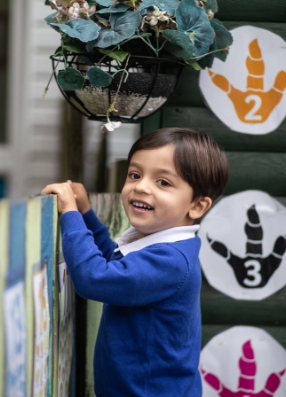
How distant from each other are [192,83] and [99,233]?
69 cm

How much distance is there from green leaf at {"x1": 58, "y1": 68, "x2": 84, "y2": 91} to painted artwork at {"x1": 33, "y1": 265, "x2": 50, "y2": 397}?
57 centimetres

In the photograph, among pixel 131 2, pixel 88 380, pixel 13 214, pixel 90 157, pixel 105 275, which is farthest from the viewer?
pixel 90 157

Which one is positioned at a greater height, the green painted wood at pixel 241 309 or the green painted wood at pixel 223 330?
the green painted wood at pixel 241 309

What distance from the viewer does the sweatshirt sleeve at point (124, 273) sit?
0.98 meters

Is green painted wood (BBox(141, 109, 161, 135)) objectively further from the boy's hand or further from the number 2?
the boy's hand

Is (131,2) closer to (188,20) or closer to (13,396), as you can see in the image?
Result: (188,20)

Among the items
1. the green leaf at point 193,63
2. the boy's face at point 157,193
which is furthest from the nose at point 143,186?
the green leaf at point 193,63

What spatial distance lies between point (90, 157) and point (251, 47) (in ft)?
5.35

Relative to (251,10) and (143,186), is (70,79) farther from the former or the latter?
(251,10)

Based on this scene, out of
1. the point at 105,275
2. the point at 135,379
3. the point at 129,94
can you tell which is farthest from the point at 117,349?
the point at 129,94

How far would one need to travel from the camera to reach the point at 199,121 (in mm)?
1567

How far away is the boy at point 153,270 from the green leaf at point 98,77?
0.20 metres

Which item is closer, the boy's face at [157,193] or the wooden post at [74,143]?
the boy's face at [157,193]

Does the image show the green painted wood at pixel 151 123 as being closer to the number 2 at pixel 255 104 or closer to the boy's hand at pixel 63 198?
the number 2 at pixel 255 104
